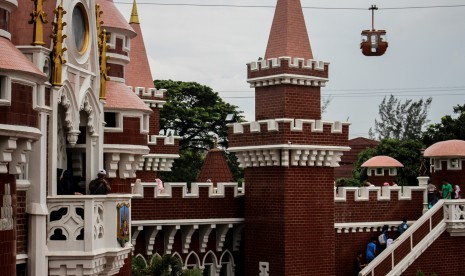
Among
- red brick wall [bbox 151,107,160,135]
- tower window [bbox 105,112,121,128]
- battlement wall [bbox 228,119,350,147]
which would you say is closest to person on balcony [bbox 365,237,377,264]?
battlement wall [bbox 228,119,350,147]

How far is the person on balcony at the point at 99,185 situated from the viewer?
755 inches

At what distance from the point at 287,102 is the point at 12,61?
685 inches

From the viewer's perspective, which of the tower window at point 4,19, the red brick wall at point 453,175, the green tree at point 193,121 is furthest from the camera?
the green tree at point 193,121

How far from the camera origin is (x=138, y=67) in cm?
3759

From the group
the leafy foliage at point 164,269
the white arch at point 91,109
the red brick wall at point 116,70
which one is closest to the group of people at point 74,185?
the white arch at point 91,109

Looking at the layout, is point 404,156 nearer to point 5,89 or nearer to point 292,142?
point 292,142

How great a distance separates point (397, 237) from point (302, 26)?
25.7ft

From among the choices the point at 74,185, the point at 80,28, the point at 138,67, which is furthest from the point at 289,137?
the point at 80,28

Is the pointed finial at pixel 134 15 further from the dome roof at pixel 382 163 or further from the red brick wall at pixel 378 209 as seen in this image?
the red brick wall at pixel 378 209

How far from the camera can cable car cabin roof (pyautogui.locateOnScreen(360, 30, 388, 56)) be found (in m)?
35.4

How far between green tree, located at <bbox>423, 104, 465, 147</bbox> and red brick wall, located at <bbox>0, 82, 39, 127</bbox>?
45288 millimetres

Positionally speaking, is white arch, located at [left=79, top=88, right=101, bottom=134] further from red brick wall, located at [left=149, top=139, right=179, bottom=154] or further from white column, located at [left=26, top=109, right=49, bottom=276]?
red brick wall, located at [left=149, top=139, right=179, bottom=154]

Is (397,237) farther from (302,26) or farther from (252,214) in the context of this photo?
(302,26)

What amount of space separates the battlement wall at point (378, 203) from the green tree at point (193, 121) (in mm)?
31593
